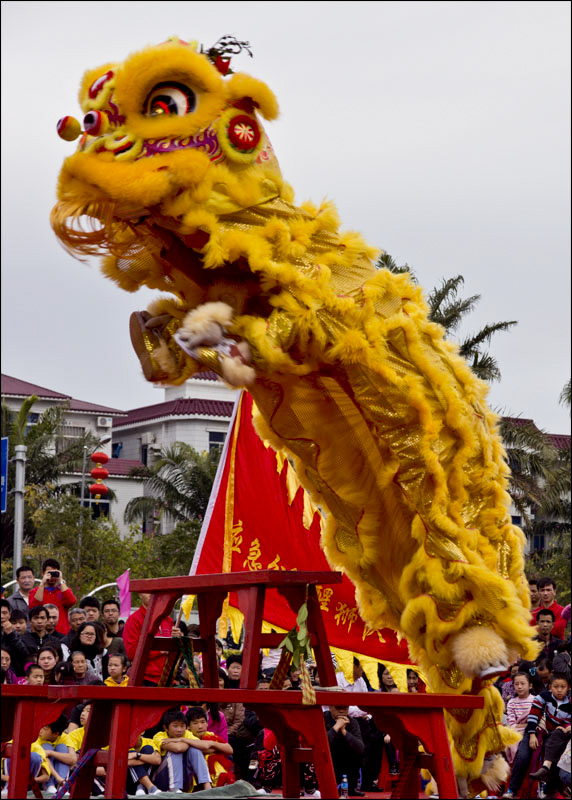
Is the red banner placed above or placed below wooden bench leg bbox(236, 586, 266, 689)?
above

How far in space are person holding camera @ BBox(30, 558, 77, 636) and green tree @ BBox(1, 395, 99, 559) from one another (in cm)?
1383

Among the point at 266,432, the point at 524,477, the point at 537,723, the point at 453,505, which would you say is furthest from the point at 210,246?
the point at 524,477

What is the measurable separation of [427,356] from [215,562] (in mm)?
3505

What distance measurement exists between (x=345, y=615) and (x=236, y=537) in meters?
0.96

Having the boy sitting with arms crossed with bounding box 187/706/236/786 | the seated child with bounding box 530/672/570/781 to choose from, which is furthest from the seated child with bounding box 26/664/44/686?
the seated child with bounding box 530/672/570/781

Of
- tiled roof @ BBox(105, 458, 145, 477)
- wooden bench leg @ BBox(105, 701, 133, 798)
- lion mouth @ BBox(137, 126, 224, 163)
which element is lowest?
wooden bench leg @ BBox(105, 701, 133, 798)

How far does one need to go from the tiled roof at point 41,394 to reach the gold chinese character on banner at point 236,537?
2272 centimetres

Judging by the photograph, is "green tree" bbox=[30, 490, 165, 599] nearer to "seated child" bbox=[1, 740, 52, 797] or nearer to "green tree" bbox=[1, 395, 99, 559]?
"green tree" bbox=[1, 395, 99, 559]

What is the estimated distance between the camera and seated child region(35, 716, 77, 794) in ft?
23.4

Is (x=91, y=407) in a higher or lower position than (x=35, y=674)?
higher

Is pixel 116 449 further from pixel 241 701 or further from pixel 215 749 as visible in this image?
pixel 241 701

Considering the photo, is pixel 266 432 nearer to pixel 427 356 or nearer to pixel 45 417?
pixel 427 356

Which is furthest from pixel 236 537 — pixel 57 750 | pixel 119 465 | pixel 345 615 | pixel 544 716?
pixel 119 465

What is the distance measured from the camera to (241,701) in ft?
15.8
